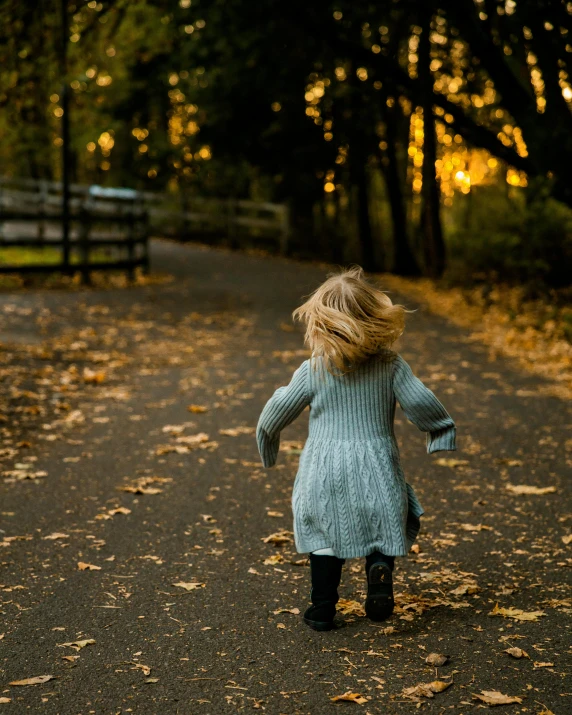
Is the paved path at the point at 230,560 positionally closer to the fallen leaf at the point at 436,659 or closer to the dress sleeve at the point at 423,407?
the fallen leaf at the point at 436,659

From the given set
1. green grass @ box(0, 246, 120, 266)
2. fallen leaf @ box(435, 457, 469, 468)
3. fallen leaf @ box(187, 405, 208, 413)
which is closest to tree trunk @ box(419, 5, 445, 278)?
Answer: green grass @ box(0, 246, 120, 266)

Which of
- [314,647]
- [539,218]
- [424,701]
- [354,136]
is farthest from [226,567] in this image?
[354,136]

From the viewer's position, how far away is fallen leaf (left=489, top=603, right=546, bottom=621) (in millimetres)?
4168

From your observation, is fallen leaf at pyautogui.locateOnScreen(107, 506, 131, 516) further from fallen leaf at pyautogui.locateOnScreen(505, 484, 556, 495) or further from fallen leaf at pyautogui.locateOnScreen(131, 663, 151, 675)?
fallen leaf at pyautogui.locateOnScreen(505, 484, 556, 495)

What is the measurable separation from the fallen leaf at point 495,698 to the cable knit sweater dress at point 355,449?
2.43 feet

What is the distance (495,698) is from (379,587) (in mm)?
773

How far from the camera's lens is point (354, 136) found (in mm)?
25844

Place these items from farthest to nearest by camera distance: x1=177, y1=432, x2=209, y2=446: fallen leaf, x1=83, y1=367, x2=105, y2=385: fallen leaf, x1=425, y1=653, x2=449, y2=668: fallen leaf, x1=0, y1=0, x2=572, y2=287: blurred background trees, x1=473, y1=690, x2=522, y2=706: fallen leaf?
x1=0, y1=0, x2=572, y2=287: blurred background trees → x1=83, y1=367, x2=105, y2=385: fallen leaf → x1=177, y1=432, x2=209, y2=446: fallen leaf → x1=425, y1=653, x2=449, y2=668: fallen leaf → x1=473, y1=690, x2=522, y2=706: fallen leaf

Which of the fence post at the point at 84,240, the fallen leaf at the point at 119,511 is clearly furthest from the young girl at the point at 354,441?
the fence post at the point at 84,240

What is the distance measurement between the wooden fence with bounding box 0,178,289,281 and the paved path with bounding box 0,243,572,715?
865 cm

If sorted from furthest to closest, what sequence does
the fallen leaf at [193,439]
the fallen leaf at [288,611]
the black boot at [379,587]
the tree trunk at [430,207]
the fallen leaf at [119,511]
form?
the tree trunk at [430,207] → the fallen leaf at [193,439] → the fallen leaf at [119,511] → the fallen leaf at [288,611] → the black boot at [379,587]

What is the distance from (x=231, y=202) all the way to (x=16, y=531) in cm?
2681

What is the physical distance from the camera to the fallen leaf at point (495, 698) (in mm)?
3365

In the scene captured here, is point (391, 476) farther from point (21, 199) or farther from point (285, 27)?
point (21, 199)
